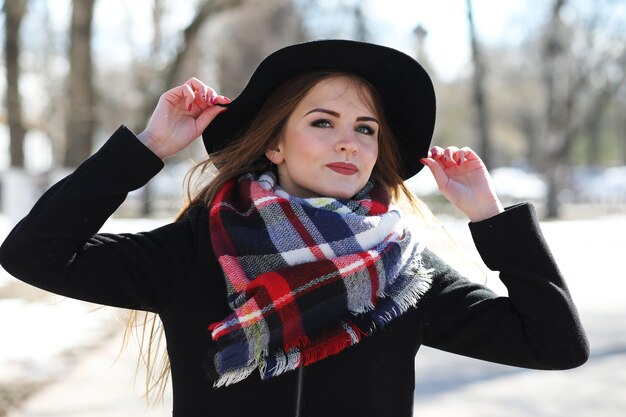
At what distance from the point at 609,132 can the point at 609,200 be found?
30.4 meters

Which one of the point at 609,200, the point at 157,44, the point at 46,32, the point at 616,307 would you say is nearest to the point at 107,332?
the point at 616,307

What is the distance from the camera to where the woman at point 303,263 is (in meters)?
1.98

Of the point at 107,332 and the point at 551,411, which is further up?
the point at 551,411

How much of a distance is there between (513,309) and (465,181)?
41cm

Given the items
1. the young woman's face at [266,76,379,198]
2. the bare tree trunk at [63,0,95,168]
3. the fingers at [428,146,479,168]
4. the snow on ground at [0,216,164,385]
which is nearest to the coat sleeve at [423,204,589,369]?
the fingers at [428,146,479,168]

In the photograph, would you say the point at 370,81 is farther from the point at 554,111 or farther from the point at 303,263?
the point at 554,111

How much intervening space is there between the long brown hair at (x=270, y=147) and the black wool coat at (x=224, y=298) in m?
0.25

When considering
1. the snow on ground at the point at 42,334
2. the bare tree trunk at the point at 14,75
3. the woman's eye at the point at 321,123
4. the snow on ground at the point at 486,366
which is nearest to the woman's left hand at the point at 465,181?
the woman's eye at the point at 321,123

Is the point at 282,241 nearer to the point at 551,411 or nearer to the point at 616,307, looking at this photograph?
the point at 551,411

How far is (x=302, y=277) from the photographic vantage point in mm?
2023

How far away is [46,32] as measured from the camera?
2636 centimetres

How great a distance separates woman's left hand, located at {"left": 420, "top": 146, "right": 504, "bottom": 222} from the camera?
2.26 m

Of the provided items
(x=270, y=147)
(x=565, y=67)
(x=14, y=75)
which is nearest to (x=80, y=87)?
(x=14, y=75)

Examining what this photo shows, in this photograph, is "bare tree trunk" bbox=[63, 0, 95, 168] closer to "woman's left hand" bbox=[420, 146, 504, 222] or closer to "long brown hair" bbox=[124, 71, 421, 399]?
"long brown hair" bbox=[124, 71, 421, 399]
